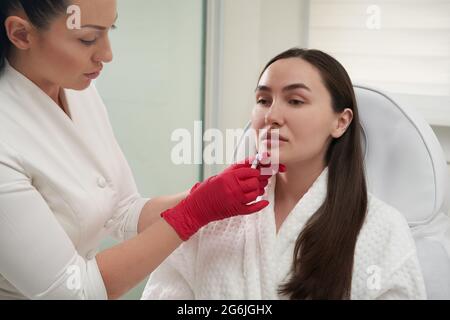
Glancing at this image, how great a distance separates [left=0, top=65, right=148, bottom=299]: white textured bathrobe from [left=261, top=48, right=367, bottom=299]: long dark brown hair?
1.03 feet

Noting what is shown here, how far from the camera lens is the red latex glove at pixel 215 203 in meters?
0.84

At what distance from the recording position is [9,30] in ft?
2.42

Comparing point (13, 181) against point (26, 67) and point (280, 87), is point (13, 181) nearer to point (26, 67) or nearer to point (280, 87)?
point (26, 67)

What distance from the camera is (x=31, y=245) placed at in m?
0.73

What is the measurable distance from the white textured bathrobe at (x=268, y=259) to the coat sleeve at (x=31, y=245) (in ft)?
0.73

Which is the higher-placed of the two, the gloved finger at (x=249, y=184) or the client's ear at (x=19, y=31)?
the client's ear at (x=19, y=31)

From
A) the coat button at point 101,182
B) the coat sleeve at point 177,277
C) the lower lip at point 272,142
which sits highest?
the lower lip at point 272,142

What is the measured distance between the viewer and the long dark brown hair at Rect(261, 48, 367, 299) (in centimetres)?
85

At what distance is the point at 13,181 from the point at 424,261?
26.4 inches

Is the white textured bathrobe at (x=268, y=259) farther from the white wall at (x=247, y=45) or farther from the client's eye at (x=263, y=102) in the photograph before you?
the white wall at (x=247, y=45)

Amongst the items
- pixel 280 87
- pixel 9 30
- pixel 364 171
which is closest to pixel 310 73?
pixel 280 87

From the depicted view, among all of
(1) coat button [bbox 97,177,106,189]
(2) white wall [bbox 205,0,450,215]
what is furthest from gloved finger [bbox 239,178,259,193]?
(2) white wall [bbox 205,0,450,215]

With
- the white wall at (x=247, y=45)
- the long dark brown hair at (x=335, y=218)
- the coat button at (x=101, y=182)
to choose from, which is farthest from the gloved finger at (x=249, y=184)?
the white wall at (x=247, y=45)

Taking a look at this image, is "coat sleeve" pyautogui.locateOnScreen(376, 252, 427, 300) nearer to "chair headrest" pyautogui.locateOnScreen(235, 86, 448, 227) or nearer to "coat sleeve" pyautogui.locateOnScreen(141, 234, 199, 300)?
"chair headrest" pyautogui.locateOnScreen(235, 86, 448, 227)
